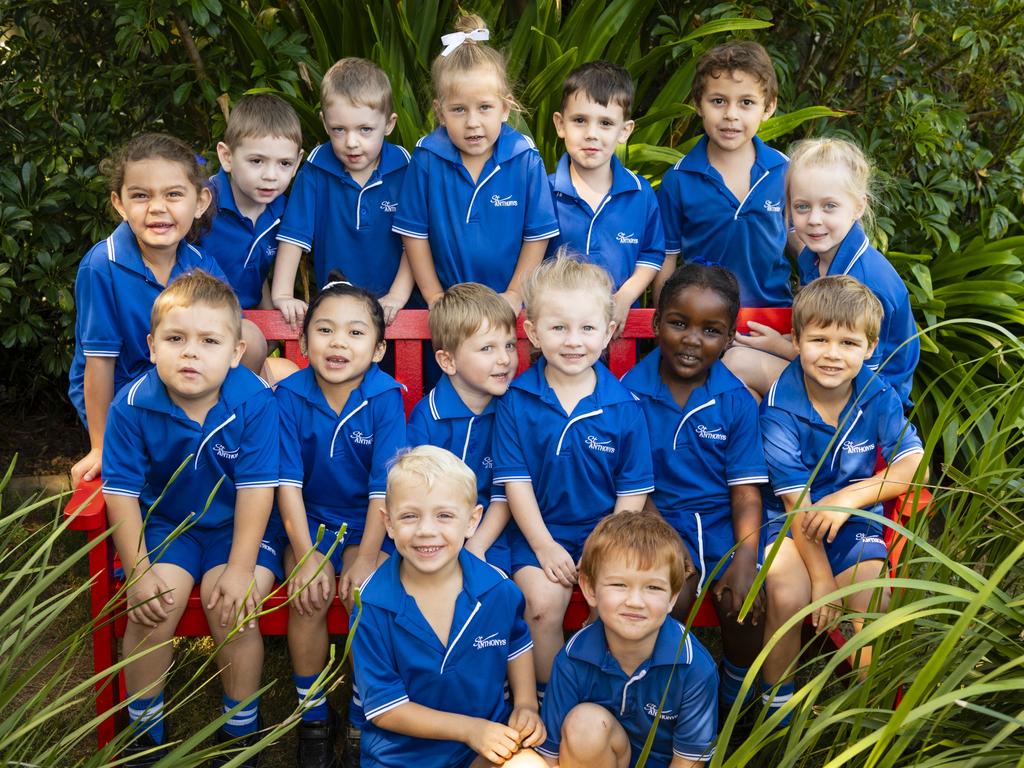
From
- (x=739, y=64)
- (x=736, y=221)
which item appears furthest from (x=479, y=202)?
(x=739, y=64)

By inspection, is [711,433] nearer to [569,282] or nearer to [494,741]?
[569,282]

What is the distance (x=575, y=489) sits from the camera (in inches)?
127

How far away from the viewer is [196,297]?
3.03 metres

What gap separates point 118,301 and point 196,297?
49 cm

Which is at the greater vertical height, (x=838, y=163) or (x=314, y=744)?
(x=838, y=163)

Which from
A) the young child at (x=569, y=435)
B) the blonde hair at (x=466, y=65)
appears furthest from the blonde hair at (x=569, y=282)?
the blonde hair at (x=466, y=65)

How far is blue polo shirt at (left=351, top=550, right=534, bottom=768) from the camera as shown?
278cm

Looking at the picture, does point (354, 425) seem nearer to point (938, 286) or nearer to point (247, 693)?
point (247, 693)

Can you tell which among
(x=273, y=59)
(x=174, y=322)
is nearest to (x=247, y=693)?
(x=174, y=322)

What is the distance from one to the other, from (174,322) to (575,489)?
3.98 ft

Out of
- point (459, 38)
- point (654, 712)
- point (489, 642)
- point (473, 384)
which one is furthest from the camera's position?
point (459, 38)

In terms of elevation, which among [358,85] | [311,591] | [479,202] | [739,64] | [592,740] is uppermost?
[739,64]

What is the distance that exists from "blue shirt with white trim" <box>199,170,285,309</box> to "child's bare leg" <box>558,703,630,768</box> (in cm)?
197

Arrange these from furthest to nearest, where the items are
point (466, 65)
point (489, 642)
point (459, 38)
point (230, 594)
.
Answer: point (459, 38) → point (466, 65) → point (230, 594) → point (489, 642)
